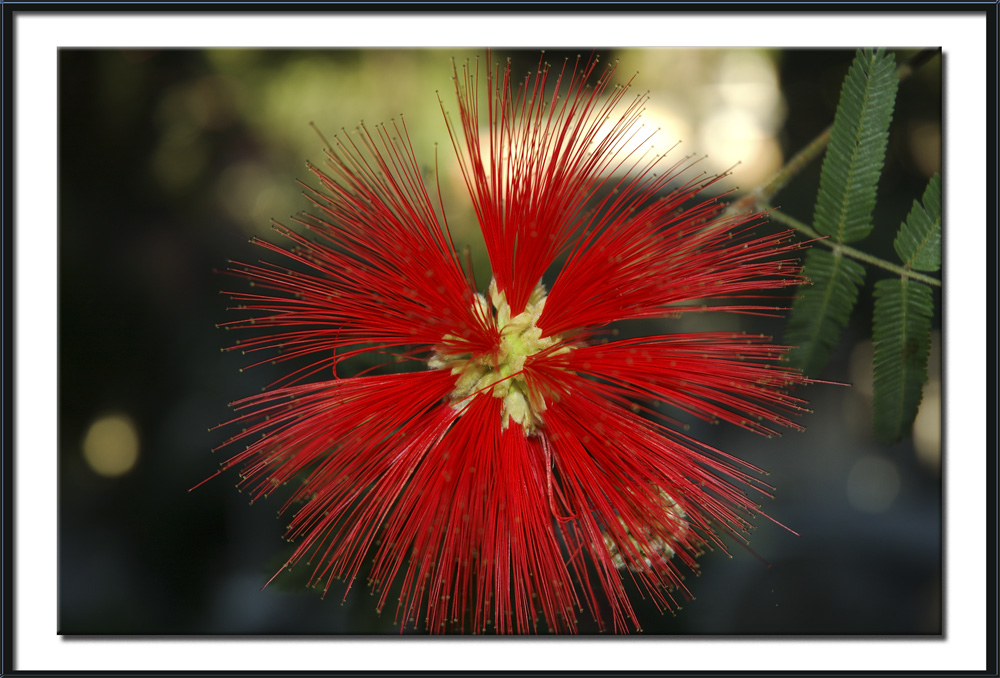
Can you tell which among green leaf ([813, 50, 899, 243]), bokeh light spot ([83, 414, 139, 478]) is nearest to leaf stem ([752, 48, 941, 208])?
green leaf ([813, 50, 899, 243])

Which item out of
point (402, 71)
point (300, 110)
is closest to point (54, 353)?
point (300, 110)

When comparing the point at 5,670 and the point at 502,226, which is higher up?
the point at 502,226

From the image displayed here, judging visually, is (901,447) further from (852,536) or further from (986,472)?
(986,472)

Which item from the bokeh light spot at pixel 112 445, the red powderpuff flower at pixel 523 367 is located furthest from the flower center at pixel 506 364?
the bokeh light spot at pixel 112 445

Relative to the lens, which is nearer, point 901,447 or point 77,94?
point 77,94

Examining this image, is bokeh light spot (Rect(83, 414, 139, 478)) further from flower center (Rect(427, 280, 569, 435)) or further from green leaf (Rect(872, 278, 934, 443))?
green leaf (Rect(872, 278, 934, 443))

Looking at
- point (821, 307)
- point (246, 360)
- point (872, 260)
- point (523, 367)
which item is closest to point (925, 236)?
point (872, 260)

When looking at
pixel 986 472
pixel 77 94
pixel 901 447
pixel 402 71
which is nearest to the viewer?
pixel 986 472
